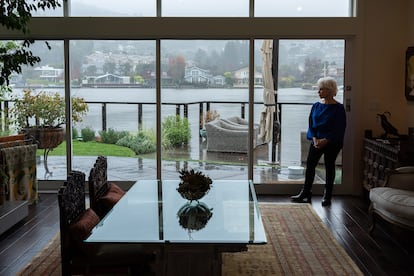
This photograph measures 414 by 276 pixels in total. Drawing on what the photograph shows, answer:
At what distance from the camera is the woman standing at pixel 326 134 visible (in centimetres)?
621

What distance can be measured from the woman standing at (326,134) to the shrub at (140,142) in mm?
2094

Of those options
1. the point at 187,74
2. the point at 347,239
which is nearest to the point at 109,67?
the point at 187,74

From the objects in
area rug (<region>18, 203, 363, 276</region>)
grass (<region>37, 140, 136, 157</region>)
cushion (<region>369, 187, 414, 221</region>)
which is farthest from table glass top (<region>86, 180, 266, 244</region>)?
grass (<region>37, 140, 136, 157</region>)

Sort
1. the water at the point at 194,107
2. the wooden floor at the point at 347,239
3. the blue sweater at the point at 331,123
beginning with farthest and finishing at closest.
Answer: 1. the water at the point at 194,107
2. the blue sweater at the point at 331,123
3. the wooden floor at the point at 347,239

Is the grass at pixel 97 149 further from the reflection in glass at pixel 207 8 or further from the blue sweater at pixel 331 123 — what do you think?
the blue sweater at pixel 331 123

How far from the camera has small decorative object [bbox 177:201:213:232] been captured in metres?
3.53

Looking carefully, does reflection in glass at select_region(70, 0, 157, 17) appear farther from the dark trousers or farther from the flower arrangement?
the dark trousers

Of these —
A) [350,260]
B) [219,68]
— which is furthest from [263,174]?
[350,260]

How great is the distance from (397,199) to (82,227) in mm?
2862

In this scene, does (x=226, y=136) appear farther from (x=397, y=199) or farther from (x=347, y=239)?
(x=397, y=199)

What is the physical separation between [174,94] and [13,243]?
2.95m

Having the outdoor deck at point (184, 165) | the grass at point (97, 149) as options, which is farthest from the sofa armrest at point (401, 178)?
the grass at point (97, 149)

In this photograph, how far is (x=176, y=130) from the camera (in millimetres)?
6957

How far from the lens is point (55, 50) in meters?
6.89
